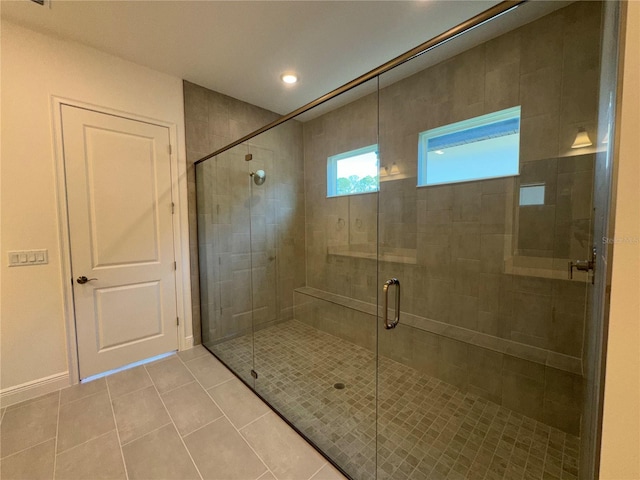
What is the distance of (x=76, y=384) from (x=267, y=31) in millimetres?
3260

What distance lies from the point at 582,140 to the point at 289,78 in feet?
7.81

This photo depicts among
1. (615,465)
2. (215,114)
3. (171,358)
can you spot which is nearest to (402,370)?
(615,465)

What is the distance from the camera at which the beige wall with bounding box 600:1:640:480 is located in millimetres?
513

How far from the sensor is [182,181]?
255 cm

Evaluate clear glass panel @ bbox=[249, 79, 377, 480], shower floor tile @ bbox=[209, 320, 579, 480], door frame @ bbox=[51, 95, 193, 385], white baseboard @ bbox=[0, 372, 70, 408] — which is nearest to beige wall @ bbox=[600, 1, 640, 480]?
shower floor tile @ bbox=[209, 320, 579, 480]

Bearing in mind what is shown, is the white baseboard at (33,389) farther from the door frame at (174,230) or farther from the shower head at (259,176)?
the shower head at (259,176)

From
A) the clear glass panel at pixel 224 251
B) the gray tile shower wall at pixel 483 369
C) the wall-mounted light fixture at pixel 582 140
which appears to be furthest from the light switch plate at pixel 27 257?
the wall-mounted light fixture at pixel 582 140

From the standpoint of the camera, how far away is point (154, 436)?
1561 mm

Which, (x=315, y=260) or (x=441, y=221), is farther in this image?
(x=315, y=260)

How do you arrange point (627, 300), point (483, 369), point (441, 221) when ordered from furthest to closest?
point (441, 221), point (483, 369), point (627, 300)

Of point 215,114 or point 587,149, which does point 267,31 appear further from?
point 587,149

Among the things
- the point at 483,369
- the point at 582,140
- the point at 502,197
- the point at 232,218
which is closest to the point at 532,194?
the point at 502,197

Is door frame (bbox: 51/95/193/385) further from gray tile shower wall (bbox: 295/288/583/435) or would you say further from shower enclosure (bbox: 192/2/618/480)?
gray tile shower wall (bbox: 295/288/583/435)

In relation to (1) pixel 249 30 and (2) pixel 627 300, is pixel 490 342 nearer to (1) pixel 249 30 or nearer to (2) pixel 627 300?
(2) pixel 627 300
